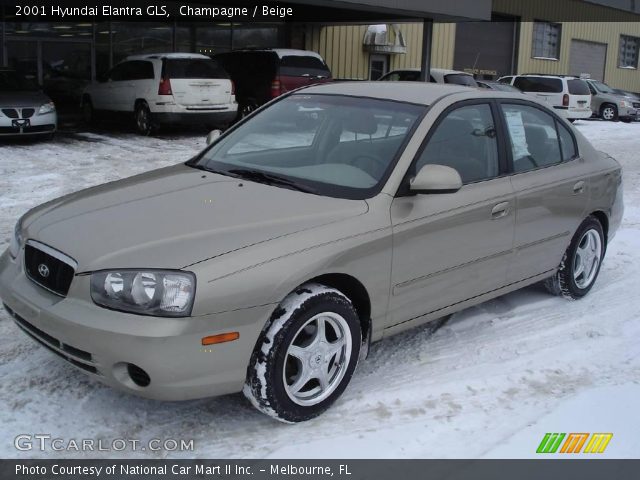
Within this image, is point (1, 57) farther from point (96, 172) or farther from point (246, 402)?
point (246, 402)

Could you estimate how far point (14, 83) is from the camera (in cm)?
1349

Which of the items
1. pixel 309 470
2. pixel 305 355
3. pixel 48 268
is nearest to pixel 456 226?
pixel 305 355

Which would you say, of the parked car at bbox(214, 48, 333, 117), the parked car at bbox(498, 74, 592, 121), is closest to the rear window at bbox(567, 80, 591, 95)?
the parked car at bbox(498, 74, 592, 121)

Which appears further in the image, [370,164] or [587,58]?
[587,58]

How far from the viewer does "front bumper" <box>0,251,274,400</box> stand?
3002 millimetres

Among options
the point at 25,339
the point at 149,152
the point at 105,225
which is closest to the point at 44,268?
the point at 105,225

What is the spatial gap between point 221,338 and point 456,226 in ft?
5.29

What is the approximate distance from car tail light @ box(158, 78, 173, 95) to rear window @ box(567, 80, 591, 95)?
42.4 ft

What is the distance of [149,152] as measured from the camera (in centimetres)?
1226

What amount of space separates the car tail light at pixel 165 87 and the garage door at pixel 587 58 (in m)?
24.2

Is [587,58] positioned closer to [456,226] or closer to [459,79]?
[459,79]

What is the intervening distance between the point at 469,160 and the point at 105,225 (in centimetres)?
215

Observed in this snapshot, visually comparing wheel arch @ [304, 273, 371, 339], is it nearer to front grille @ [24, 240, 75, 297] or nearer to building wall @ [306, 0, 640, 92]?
front grille @ [24, 240, 75, 297]

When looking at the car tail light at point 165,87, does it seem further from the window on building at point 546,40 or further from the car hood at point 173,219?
the window on building at point 546,40
